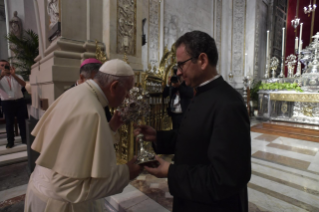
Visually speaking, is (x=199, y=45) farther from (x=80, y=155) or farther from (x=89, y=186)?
(x=89, y=186)

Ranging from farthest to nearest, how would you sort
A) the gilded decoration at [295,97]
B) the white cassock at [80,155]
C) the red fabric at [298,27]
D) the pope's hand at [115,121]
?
the red fabric at [298,27] → the gilded decoration at [295,97] → the pope's hand at [115,121] → the white cassock at [80,155]

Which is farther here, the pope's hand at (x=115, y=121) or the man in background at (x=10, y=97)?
the man in background at (x=10, y=97)

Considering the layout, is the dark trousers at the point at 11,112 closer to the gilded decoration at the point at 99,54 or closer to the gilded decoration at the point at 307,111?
the gilded decoration at the point at 99,54

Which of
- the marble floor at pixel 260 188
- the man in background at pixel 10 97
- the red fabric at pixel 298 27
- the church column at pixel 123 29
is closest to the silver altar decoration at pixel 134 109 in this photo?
the marble floor at pixel 260 188

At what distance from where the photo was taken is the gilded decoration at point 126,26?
365 cm

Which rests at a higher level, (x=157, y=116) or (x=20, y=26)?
(x=20, y=26)

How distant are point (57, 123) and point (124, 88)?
18.6 inches

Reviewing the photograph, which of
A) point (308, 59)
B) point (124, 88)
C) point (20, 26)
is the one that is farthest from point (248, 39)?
point (20, 26)

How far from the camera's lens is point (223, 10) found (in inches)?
433

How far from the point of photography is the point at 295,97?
6879 millimetres

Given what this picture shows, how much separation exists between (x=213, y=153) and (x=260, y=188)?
8.74 feet

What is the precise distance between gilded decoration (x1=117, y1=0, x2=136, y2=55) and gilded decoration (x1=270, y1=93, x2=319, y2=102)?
21.2ft

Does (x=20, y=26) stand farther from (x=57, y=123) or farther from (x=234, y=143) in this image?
(x=234, y=143)

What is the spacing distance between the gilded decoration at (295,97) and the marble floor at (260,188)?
3.02 metres
